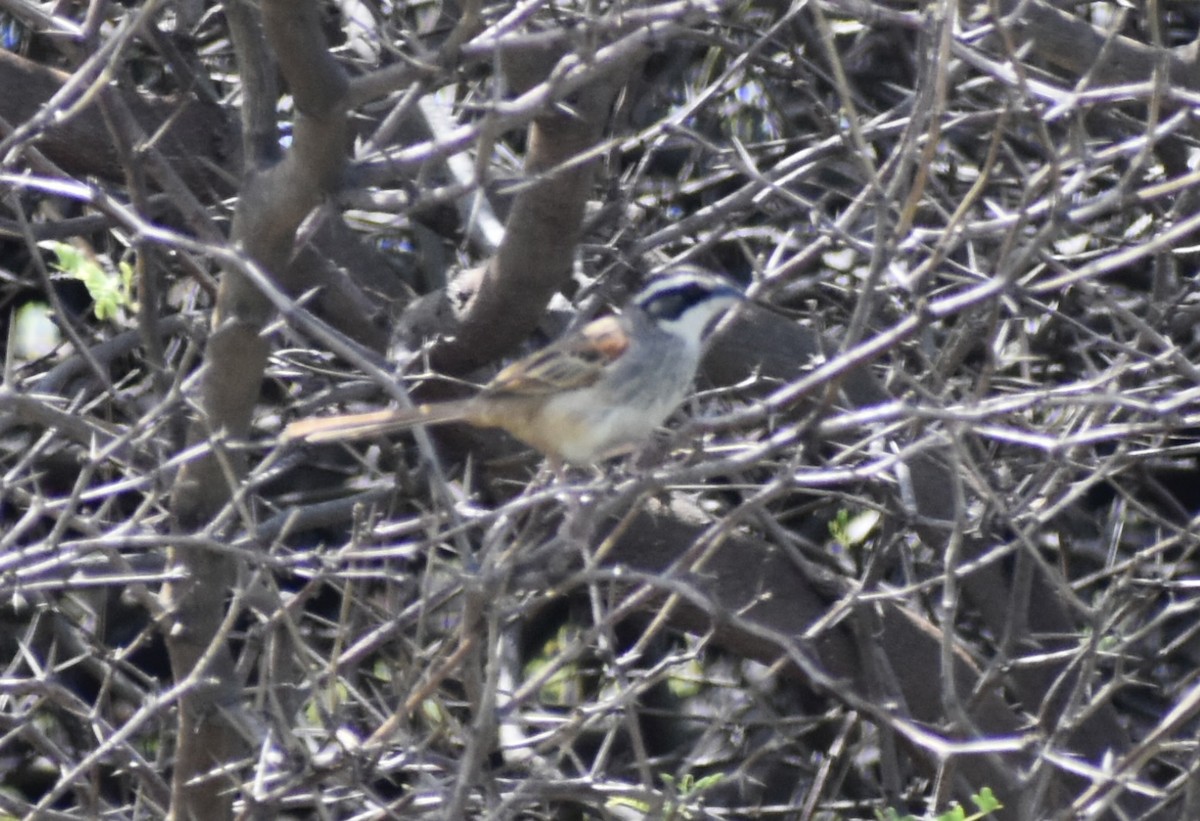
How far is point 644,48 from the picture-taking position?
4004 millimetres

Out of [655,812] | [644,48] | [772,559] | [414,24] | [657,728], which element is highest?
[644,48]

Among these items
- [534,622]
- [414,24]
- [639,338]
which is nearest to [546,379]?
[639,338]

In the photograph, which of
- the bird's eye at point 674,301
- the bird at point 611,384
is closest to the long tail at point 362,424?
the bird at point 611,384

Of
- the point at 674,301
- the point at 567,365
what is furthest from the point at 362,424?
the point at 674,301

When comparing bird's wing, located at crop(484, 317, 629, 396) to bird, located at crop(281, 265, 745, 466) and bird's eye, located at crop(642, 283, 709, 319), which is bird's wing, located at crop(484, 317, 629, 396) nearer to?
bird, located at crop(281, 265, 745, 466)

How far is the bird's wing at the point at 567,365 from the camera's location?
4676 mm

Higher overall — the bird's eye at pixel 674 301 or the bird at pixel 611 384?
the bird's eye at pixel 674 301

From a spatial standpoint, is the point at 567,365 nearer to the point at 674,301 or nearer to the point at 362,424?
the point at 674,301

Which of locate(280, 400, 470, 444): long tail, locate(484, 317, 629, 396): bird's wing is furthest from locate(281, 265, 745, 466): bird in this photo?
locate(280, 400, 470, 444): long tail

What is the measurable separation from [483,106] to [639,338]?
147 centimetres

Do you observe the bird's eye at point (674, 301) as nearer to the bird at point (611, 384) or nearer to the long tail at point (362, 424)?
the bird at point (611, 384)

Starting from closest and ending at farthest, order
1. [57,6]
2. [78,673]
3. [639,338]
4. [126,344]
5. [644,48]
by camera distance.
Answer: [644,48], [57,6], [639,338], [126,344], [78,673]

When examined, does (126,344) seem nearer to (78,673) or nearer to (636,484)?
(78,673)

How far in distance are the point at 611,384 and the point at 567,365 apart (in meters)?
0.16
